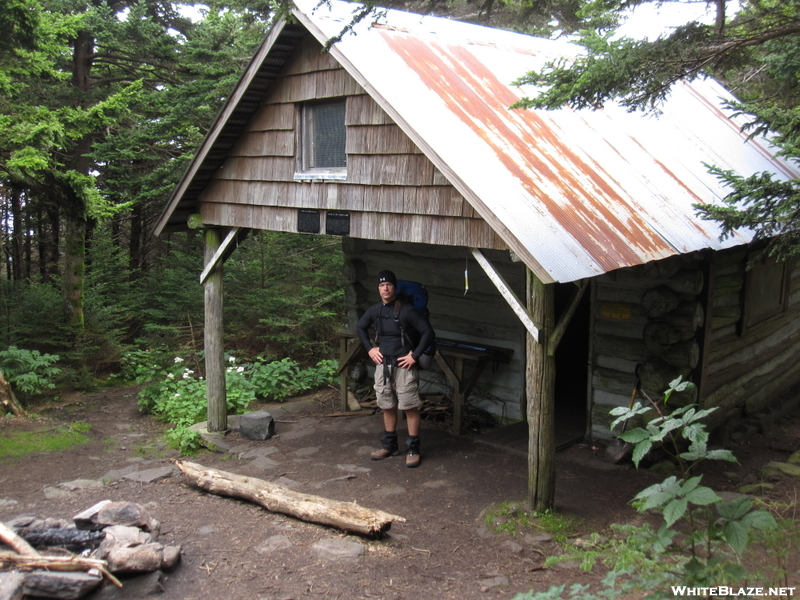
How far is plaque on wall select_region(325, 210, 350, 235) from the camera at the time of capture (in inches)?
307

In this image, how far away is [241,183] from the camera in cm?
897

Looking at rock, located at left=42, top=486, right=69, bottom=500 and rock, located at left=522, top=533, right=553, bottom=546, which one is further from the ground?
rock, located at left=522, top=533, right=553, bottom=546

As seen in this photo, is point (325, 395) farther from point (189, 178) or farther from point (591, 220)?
point (591, 220)

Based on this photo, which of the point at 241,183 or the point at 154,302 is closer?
the point at 241,183

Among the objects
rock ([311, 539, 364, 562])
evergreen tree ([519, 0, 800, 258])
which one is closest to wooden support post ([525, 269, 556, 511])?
evergreen tree ([519, 0, 800, 258])

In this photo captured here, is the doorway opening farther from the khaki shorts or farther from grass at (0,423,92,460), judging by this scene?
grass at (0,423,92,460)

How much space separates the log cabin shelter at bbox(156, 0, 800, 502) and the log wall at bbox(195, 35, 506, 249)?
0.02m

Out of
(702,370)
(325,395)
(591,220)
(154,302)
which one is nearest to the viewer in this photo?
(591,220)

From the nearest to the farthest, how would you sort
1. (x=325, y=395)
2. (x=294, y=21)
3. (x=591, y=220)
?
1. (x=591, y=220)
2. (x=294, y=21)
3. (x=325, y=395)

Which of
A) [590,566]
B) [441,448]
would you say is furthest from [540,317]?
[441,448]

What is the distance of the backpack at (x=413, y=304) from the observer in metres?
8.03

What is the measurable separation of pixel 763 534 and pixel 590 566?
146cm

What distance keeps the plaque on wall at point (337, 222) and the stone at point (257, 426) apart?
299 cm

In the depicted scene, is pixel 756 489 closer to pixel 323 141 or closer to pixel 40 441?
pixel 323 141
